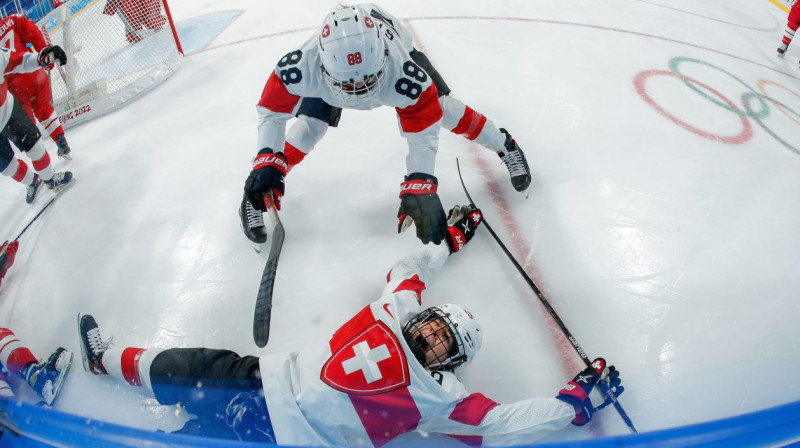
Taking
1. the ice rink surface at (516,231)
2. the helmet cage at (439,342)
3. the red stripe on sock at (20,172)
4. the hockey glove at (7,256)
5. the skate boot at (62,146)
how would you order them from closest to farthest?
the helmet cage at (439,342) < the ice rink surface at (516,231) < the hockey glove at (7,256) < the red stripe on sock at (20,172) < the skate boot at (62,146)

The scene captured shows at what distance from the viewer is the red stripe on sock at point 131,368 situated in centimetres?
156

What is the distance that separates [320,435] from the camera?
4.29ft

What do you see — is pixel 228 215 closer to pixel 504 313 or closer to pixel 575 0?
pixel 504 313

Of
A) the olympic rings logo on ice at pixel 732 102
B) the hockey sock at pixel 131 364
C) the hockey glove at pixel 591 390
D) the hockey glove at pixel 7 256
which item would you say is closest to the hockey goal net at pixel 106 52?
the hockey glove at pixel 7 256

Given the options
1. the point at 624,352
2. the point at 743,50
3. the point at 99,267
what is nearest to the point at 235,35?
the point at 99,267

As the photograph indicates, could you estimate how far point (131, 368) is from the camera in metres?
1.56

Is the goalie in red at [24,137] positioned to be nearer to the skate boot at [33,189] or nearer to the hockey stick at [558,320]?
the skate boot at [33,189]

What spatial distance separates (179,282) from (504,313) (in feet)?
4.58

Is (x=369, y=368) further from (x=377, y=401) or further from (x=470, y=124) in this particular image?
(x=470, y=124)

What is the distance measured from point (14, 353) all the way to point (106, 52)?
2.74m

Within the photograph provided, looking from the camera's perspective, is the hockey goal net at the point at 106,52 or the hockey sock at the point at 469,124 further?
the hockey goal net at the point at 106,52

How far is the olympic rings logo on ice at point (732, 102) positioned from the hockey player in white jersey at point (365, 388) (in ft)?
6.36

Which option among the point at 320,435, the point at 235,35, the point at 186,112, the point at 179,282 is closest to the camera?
the point at 320,435

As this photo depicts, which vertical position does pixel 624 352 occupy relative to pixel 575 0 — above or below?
below
